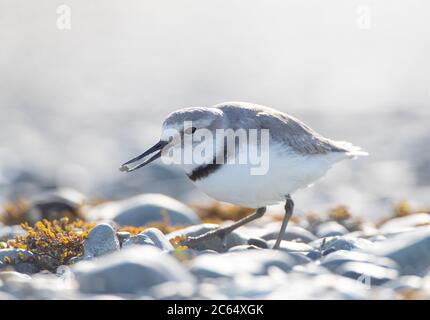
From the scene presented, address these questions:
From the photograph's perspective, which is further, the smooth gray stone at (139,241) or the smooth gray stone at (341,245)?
the smooth gray stone at (341,245)

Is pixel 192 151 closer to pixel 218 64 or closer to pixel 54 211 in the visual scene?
pixel 54 211

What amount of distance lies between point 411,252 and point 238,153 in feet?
4.79

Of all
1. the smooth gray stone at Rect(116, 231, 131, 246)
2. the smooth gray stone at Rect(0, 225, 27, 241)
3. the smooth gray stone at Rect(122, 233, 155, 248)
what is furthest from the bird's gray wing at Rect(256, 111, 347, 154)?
the smooth gray stone at Rect(0, 225, 27, 241)

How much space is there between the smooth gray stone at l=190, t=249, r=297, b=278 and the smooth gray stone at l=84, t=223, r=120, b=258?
936 mm

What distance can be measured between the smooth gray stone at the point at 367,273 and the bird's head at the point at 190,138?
1365 millimetres

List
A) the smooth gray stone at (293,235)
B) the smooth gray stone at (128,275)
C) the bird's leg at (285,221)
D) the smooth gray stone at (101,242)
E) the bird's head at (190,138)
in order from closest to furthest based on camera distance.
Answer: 1. the smooth gray stone at (128,275)
2. the smooth gray stone at (101,242)
3. the bird's head at (190,138)
4. the bird's leg at (285,221)
5. the smooth gray stone at (293,235)

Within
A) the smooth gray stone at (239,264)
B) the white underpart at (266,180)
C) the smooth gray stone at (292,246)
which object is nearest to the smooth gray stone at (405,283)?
the smooth gray stone at (239,264)

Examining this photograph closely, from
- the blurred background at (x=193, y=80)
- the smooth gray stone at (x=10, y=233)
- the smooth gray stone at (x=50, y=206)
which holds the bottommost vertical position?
the smooth gray stone at (x=10, y=233)

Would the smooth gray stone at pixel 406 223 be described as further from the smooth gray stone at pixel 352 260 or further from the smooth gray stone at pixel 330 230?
the smooth gray stone at pixel 352 260

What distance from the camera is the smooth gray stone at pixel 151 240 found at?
5980 millimetres

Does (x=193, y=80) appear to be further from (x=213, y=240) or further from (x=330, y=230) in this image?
(x=213, y=240)

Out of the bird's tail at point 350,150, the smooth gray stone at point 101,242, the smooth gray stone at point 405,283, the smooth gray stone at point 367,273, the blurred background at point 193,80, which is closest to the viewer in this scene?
the smooth gray stone at point 405,283

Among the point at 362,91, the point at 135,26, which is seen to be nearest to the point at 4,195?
the point at 362,91

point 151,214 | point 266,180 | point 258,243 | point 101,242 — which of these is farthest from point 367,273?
point 151,214
